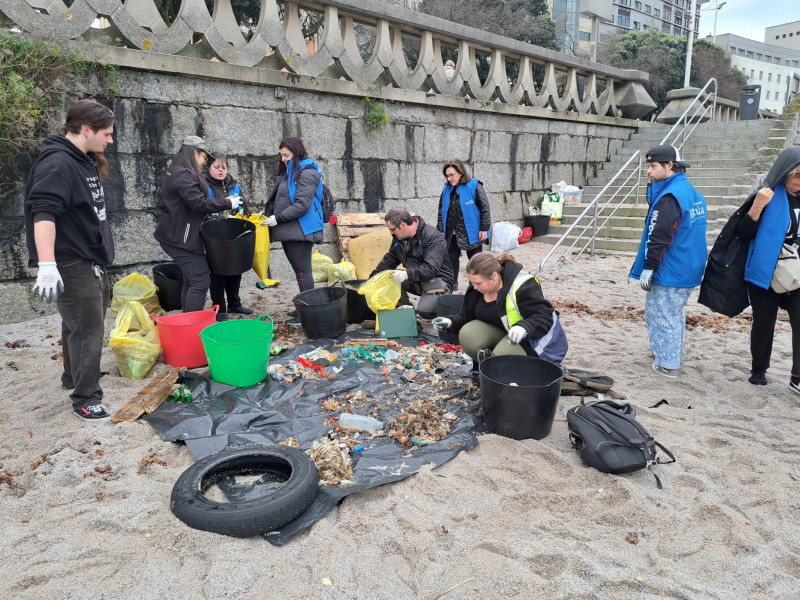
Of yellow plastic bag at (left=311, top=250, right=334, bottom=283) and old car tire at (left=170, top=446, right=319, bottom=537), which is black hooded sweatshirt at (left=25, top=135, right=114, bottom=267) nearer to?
old car tire at (left=170, top=446, right=319, bottom=537)

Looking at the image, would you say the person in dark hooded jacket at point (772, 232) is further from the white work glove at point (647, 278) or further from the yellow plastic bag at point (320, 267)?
the yellow plastic bag at point (320, 267)

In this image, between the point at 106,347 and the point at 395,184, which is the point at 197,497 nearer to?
the point at 106,347

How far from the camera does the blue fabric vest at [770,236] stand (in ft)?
11.9

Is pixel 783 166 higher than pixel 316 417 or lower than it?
higher

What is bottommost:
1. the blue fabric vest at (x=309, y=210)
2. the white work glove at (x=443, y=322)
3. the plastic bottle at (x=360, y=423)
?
the plastic bottle at (x=360, y=423)

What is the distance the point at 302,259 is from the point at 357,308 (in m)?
0.74

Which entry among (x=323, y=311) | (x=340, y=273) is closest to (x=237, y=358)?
(x=323, y=311)

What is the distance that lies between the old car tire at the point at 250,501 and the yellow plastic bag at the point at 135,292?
105 inches

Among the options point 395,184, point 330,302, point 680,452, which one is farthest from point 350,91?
point 680,452

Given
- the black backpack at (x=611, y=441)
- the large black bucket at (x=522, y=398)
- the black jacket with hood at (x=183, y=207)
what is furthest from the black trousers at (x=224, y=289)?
the black backpack at (x=611, y=441)

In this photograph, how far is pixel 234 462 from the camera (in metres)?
2.76

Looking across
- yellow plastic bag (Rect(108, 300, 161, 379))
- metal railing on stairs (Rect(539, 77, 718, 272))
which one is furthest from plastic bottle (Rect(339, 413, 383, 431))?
metal railing on stairs (Rect(539, 77, 718, 272))

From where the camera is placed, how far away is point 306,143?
6965 mm

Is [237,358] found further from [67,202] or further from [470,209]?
[470,209]
